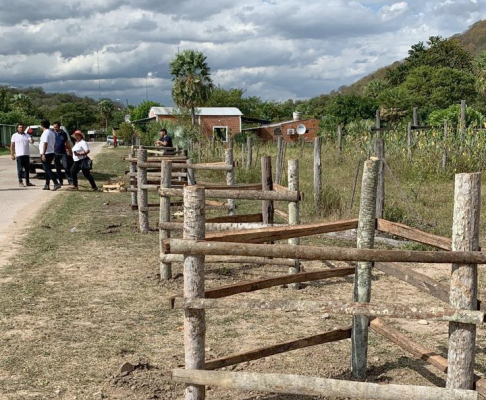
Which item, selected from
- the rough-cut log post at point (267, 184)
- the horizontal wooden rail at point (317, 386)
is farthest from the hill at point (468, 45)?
the horizontal wooden rail at point (317, 386)

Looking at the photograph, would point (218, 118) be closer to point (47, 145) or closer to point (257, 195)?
point (47, 145)

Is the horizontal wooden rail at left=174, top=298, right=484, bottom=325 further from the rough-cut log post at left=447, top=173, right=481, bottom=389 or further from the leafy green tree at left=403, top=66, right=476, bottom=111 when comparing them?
the leafy green tree at left=403, top=66, right=476, bottom=111

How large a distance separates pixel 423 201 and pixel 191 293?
10074mm

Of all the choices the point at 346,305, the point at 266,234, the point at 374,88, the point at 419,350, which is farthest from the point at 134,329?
the point at 374,88

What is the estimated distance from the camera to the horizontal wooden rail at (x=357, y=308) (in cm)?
335

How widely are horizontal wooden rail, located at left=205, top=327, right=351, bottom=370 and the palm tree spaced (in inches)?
1747

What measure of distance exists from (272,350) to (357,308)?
3.33 feet

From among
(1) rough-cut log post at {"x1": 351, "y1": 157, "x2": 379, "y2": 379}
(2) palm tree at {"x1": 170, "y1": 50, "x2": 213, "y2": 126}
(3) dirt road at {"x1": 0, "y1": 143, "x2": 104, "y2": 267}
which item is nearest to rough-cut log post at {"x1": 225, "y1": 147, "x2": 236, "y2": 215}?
(3) dirt road at {"x1": 0, "y1": 143, "x2": 104, "y2": 267}

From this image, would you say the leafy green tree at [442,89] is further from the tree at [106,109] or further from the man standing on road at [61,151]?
the tree at [106,109]

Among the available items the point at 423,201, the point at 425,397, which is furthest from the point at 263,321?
the point at 423,201

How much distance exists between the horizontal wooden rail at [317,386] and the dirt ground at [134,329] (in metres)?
0.83

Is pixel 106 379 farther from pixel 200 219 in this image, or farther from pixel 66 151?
pixel 66 151

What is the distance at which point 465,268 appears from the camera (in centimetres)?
340

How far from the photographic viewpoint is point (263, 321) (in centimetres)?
585
